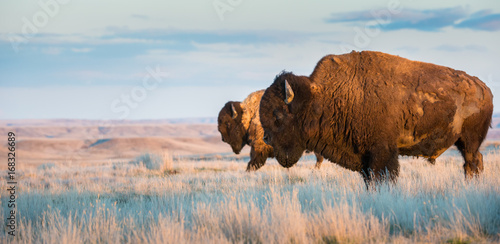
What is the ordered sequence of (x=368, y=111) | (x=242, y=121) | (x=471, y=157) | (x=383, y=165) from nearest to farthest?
(x=383, y=165) → (x=368, y=111) → (x=471, y=157) → (x=242, y=121)

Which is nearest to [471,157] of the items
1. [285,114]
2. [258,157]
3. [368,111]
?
[368,111]

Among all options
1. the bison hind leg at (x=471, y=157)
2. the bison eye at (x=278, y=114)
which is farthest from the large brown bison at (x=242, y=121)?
the bison eye at (x=278, y=114)

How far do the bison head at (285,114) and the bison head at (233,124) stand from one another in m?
7.72

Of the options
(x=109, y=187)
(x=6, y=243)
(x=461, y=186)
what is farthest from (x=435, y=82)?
(x=109, y=187)

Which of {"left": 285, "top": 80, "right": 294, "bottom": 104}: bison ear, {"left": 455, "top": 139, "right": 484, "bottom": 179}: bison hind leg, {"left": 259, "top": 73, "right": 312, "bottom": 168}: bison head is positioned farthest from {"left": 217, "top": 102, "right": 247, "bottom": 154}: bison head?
{"left": 455, "top": 139, "right": 484, "bottom": 179}: bison hind leg

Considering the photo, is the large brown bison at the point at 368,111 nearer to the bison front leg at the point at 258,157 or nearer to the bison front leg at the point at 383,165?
the bison front leg at the point at 383,165

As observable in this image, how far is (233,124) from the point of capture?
52.1 ft

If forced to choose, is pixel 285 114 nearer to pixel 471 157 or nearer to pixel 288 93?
pixel 288 93

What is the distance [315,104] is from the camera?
779 centimetres

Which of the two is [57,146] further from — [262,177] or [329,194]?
[329,194]

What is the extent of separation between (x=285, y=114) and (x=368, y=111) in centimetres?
141

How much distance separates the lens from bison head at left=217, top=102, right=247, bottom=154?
51.8 ft

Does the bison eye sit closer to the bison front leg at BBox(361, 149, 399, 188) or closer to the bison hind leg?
the bison front leg at BBox(361, 149, 399, 188)

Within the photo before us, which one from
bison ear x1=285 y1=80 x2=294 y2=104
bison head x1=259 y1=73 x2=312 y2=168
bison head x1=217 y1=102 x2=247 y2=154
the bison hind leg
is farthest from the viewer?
bison head x1=217 y1=102 x2=247 y2=154
